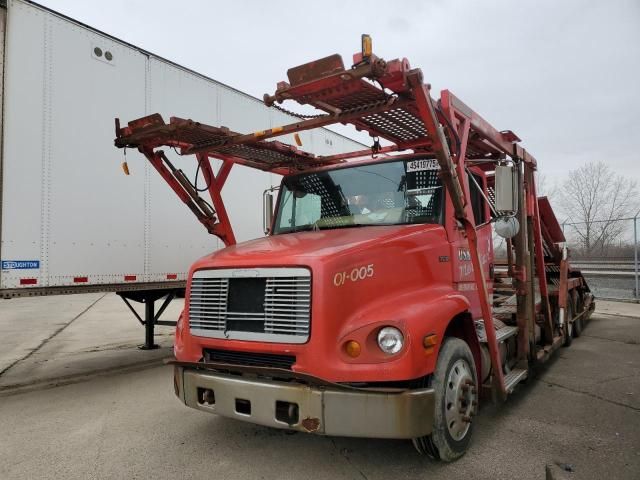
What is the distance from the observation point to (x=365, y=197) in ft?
13.8

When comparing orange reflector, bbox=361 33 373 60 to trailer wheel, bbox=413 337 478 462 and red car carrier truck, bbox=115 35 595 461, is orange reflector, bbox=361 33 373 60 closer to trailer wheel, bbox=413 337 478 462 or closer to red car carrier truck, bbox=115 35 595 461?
red car carrier truck, bbox=115 35 595 461

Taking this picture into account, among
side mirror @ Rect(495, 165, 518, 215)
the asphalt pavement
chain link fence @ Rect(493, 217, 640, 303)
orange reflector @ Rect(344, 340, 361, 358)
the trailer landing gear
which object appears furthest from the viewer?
chain link fence @ Rect(493, 217, 640, 303)

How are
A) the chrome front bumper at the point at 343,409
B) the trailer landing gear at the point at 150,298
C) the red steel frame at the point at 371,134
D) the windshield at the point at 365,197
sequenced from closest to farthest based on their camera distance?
the chrome front bumper at the point at 343,409 → the red steel frame at the point at 371,134 → the windshield at the point at 365,197 → the trailer landing gear at the point at 150,298

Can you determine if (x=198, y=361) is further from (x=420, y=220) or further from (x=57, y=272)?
(x=57, y=272)

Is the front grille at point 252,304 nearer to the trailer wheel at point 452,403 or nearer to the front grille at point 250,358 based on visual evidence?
the front grille at point 250,358

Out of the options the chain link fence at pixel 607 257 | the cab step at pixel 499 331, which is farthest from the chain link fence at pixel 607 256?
the cab step at pixel 499 331

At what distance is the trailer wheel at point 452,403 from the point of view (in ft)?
9.91

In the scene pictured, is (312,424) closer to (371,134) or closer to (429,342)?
(429,342)

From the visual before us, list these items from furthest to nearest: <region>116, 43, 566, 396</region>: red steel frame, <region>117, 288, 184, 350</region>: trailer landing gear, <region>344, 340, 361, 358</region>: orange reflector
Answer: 1. <region>117, 288, 184, 350</region>: trailer landing gear
2. <region>116, 43, 566, 396</region>: red steel frame
3. <region>344, 340, 361, 358</region>: orange reflector

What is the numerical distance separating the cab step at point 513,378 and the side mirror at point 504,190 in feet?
5.13

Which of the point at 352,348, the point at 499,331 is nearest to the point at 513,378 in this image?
the point at 499,331

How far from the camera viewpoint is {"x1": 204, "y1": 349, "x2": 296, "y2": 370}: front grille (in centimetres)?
303

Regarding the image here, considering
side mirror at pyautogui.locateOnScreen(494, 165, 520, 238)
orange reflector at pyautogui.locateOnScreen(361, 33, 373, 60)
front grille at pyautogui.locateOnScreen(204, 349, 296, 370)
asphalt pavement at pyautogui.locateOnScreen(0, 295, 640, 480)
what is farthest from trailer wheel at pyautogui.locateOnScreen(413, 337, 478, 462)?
orange reflector at pyautogui.locateOnScreen(361, 33, 373, 60)

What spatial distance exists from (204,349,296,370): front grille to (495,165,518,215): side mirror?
2.08 m
